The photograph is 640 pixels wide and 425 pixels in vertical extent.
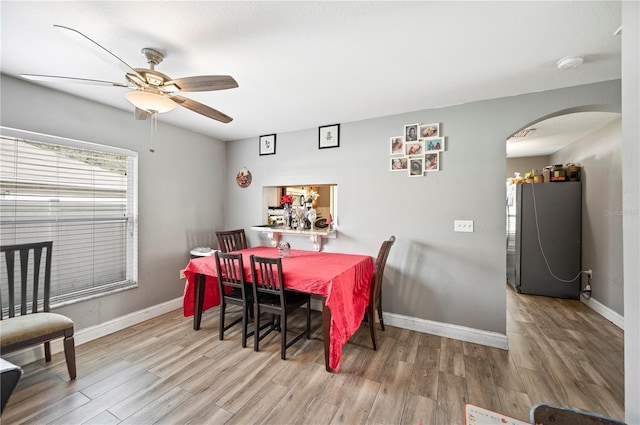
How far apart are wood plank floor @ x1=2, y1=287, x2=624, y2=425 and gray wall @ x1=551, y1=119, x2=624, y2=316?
73 centimetres

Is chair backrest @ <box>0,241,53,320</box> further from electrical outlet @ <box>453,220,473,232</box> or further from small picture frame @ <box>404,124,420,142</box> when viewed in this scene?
electrical outlet @ <box>453,220,473,232</box>

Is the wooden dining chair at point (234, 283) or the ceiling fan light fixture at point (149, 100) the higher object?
the ceiling fan light fixture at point (149, 100)

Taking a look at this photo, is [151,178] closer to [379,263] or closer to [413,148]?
[379,263]

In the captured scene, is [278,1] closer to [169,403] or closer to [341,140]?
[341,140]

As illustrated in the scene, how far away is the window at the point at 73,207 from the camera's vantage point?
7.13 ft

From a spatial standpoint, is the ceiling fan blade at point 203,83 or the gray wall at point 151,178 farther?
the gray wall at point 151,178

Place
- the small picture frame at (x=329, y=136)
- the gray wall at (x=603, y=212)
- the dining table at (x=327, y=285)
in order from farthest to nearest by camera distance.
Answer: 1. the small picture frame at (x=329, y=136)
2. the gray wall at (x=603, y=212)
3. the dining table at (x=327, y=285)

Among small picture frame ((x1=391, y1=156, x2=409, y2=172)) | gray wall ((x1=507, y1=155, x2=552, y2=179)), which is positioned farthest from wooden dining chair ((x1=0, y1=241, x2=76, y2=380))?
gray wall ((x1=507, y1=155, x2=552, y2=179))

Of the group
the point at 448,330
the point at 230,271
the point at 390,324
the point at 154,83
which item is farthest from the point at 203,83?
the point at 448,330

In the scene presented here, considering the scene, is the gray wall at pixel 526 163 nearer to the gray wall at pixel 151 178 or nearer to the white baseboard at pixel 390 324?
the white baseboard at pixel 390 324

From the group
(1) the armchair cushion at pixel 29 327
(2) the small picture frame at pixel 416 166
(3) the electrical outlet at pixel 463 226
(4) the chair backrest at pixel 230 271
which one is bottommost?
(1) the armchair cushion at pixel 29 327

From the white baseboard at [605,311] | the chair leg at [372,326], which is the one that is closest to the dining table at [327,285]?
the chair leg at [372,326]

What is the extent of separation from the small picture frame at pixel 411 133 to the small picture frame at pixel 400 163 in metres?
0.21

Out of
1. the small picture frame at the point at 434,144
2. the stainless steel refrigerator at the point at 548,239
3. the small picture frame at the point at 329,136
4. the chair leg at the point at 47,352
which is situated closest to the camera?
the chair leg at the point at 47,352
